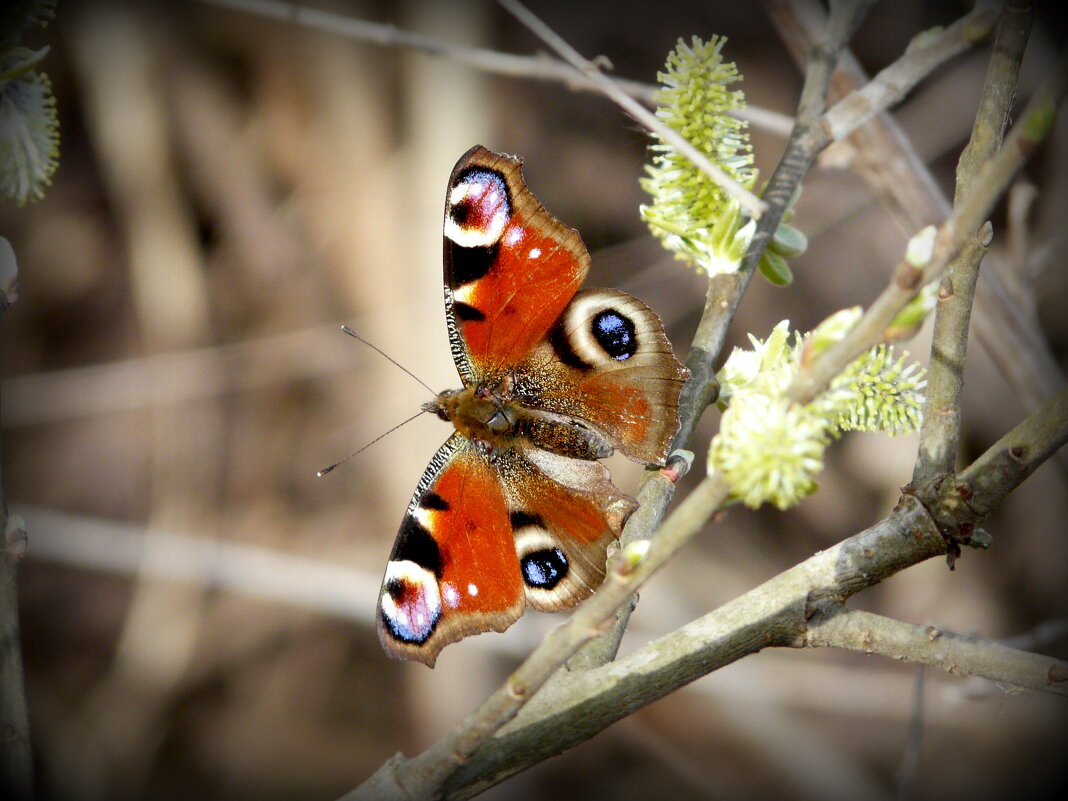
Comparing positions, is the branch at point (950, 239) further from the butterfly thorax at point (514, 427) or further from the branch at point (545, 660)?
the butterfly thorax at point (514, 427)

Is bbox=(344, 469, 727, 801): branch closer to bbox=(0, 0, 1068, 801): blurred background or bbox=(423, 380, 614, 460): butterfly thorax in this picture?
bbox=(423, 380, 614, 460): butterfly thorax

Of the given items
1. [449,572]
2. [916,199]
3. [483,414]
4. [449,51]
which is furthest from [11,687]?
[916,199]

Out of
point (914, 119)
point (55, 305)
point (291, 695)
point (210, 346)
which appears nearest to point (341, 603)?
point (291, 695)

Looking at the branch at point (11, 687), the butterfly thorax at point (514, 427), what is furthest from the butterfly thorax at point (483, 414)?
the branch at point (11, 687)

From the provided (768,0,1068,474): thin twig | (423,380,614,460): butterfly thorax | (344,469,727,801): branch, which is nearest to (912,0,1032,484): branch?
(344,469,727,801): branch

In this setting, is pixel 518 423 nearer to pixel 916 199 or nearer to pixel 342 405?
pixel 916 199

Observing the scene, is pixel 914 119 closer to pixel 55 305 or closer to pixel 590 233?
pixel 590 233
